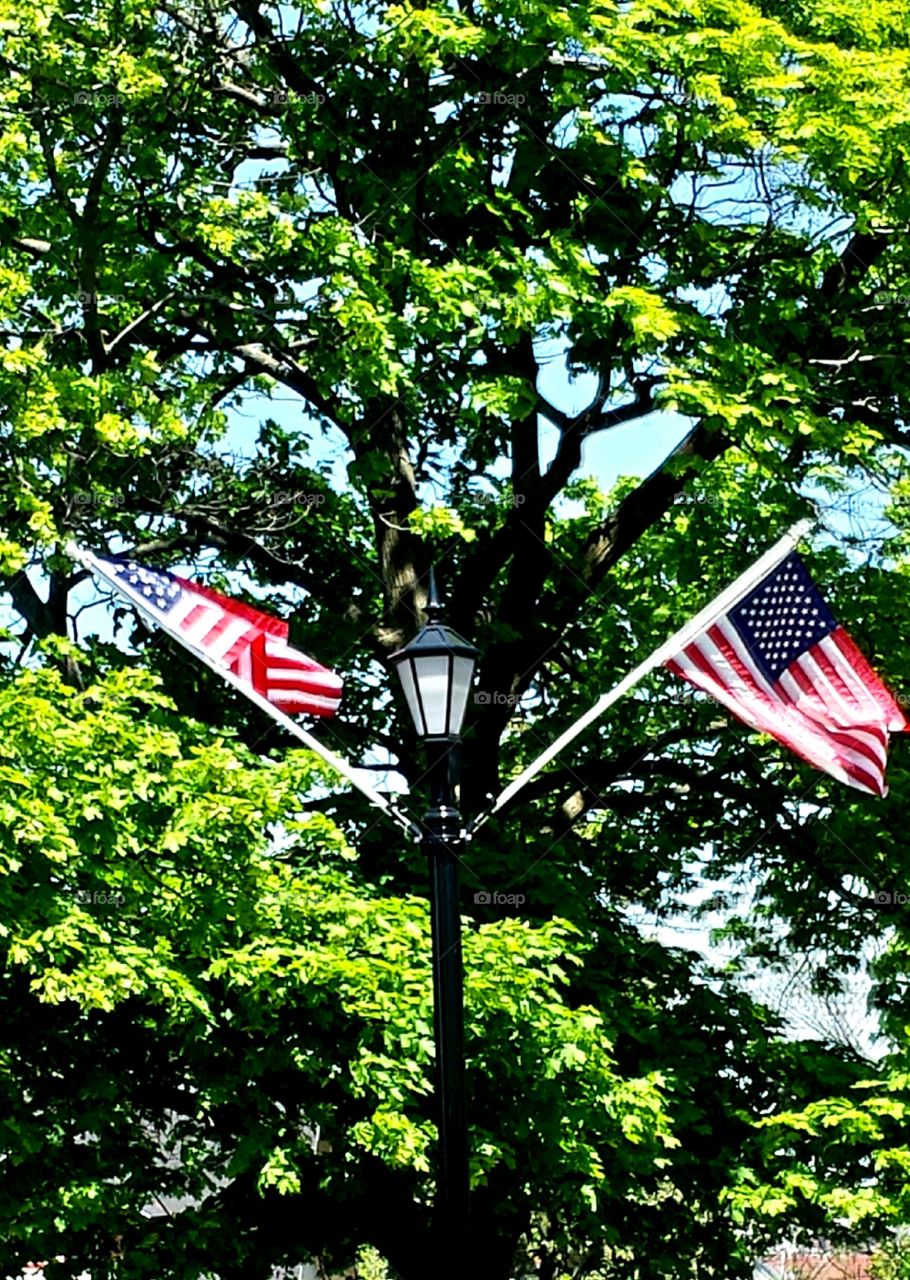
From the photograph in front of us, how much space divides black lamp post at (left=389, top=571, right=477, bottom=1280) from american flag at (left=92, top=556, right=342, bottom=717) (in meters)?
3.27

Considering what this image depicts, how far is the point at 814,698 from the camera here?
11.9 meters

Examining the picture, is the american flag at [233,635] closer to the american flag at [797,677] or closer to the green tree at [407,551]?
the green tree at [407,551]

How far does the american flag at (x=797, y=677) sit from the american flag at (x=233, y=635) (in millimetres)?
2633

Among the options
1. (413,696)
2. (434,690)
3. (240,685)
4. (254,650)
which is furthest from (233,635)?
(434,690)

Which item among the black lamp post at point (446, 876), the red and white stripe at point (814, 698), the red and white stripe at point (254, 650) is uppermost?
the red and white stripe at point (254, 650)

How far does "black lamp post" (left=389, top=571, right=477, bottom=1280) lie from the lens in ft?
28.0

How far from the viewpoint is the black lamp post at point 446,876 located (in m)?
8.55

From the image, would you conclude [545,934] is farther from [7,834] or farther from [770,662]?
[7,834]

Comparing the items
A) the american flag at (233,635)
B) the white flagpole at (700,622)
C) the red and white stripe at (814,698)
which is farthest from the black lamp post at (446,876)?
the american flag at (233,635)

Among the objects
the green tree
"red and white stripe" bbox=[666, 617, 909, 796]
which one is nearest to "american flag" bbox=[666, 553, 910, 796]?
"red and white stripe" bbox=[666, 617, 909, 796]

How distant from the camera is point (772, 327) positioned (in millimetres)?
14812

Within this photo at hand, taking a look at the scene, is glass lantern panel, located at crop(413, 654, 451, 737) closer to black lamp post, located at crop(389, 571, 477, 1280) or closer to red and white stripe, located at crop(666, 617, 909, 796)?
black lamp post, located at crop(389, 571, 477, 1280)

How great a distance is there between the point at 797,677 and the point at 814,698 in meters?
0.19

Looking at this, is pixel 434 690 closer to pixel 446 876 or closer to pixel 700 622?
pixel 446 876
